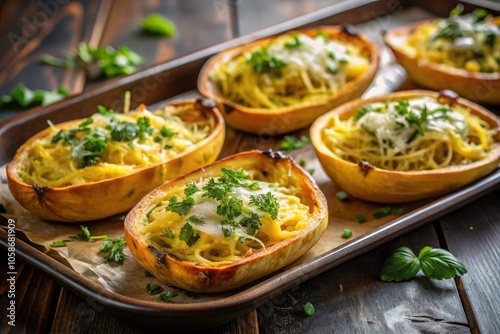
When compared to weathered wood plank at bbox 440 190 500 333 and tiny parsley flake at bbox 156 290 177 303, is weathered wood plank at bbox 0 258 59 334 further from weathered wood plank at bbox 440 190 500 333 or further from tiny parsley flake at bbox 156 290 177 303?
weathered wood plank at bbox 440 190 500 333

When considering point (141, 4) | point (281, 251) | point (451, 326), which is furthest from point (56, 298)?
point (141, 4)

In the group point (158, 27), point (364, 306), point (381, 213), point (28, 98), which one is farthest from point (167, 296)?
point (158, 27)

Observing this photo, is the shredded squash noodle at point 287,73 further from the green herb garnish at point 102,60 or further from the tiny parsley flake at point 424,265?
the tiny parsley flake at point 424,265

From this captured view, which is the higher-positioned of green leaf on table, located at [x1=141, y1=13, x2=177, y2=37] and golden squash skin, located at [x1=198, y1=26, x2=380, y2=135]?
golden squash skin, located at [x1=198, y1=26, x2=380, y2=135]

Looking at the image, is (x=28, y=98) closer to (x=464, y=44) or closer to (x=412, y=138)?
(x=412, y=138)

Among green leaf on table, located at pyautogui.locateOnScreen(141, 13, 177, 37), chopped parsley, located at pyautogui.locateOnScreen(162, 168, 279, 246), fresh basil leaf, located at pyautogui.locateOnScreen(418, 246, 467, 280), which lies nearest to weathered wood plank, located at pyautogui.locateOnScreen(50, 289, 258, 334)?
chopped parsley, located at pyautogui.locateOnScreen(162, 168, 279, 246)

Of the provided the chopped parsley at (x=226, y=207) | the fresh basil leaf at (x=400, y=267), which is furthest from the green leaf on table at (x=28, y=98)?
the fresh basil leaf at (x=400, y=267)
